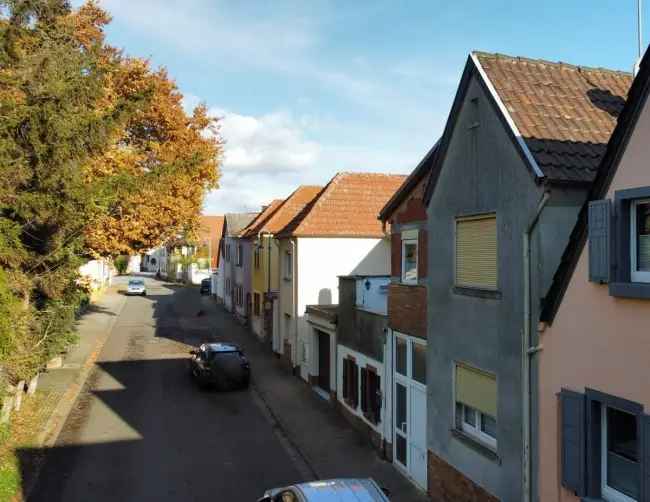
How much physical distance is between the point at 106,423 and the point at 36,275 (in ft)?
15.5

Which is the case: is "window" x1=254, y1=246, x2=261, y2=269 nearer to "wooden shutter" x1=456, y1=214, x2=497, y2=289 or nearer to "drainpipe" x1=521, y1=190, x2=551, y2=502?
"wooden shutter" x1=456, y1=214, x2=497, y2=289

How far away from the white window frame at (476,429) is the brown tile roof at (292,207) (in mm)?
19188

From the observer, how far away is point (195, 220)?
26.4 meters

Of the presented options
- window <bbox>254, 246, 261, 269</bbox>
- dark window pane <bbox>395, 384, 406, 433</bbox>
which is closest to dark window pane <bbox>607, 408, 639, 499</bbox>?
dark window pane <bbox>395, 384, 406, 433</bbox>

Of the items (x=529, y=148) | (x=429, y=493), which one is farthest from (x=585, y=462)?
(x=429, y=493)

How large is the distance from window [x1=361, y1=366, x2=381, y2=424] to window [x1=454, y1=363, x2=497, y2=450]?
172 inches

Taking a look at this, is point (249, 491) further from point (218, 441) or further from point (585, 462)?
point (585, 462)

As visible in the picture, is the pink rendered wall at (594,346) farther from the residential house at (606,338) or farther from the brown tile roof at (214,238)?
the brown tile roof at (214,238)

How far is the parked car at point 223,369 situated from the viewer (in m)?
21.4

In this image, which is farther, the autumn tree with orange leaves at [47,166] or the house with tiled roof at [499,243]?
the autumn tree with orange leaves at [47,166]

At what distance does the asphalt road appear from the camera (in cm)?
1294

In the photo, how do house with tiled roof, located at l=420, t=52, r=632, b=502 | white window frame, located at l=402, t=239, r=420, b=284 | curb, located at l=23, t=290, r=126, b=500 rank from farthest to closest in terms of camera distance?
curb, located at l=23, t=290, r=126, b=500, white window frame, located at l=402, t=239, r=420, b=284, house with tiled roof, located at l=420, t=52, r=632, b=502

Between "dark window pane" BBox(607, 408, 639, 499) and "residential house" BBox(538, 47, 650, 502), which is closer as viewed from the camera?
"residential house" BBox(538, 47, 650, 502)

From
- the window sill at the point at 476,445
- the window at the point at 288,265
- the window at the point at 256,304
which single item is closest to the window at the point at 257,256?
the window at the point at 256,304
